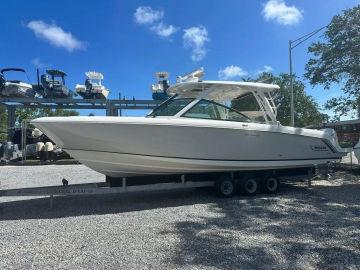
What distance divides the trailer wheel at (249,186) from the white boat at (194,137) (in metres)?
0.30

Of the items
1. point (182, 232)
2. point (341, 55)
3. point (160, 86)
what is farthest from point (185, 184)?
point (160, 86)

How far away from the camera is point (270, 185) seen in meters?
9.13

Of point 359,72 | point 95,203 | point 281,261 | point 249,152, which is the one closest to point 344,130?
point 359,72

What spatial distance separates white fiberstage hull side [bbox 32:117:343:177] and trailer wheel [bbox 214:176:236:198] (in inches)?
11.4

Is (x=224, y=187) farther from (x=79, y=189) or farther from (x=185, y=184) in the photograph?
(x=79, y=189)

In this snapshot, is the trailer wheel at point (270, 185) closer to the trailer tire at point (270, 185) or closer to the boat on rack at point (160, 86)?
the trailer tire at point (270, 185)

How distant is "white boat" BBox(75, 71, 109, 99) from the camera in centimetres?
2641

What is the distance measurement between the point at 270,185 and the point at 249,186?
0.63 metres

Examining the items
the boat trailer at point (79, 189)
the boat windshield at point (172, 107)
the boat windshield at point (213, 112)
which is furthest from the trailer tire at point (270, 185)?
the boat windshield at point (172, 107)

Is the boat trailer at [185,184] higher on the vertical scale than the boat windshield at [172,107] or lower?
lower

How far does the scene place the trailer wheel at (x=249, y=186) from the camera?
8.74 meters

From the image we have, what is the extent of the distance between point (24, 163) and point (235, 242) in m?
15.8

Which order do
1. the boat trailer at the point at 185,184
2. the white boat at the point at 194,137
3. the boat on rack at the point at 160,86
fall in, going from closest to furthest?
the boat trailer at the point at 185,184 < the white boat at the point at 194,137 < the boat on rack at the point at 160,86

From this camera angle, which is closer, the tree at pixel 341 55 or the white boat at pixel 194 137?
the white boat at pixel 194 137
